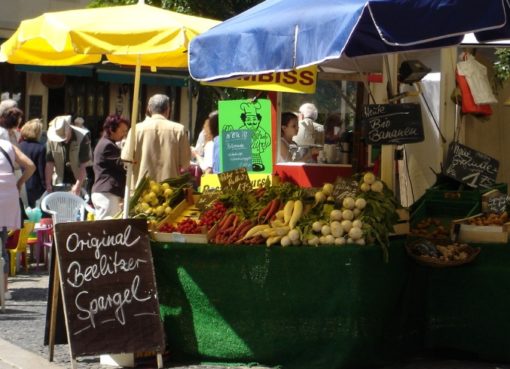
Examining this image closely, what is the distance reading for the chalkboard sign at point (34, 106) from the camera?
1005 inches

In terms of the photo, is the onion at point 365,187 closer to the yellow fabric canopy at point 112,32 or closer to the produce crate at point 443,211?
the produce crate at point 443,211

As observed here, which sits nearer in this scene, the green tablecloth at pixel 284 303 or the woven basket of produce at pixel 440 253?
the green tablecloth at pixel 284 303

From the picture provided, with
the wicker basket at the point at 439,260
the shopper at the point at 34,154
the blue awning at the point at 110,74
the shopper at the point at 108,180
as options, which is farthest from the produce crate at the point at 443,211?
the blue awning at the point at 110,74

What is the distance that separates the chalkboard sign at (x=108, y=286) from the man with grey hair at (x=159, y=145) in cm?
335

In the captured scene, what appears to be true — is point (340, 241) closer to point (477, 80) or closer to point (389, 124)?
point (389, 124)

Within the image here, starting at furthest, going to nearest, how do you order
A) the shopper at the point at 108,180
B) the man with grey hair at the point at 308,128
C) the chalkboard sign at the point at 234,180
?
the man with grey hair at the point at 308,128, the shopper at the point at 108,180, the chalkboard sign at the point at 234,180

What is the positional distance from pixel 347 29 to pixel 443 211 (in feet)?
8.95

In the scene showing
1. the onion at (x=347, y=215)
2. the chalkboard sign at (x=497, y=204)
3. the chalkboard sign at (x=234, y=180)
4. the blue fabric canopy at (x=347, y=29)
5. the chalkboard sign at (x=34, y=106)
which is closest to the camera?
the blue fabric canopy at (x=347, y=29)

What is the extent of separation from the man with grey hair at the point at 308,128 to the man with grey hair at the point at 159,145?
239 cm

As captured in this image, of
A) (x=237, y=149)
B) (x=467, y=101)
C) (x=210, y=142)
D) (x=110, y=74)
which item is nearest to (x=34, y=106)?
(x=110, y=74)

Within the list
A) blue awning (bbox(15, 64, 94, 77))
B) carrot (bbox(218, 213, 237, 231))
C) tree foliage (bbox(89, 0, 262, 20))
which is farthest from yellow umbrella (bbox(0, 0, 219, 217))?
blue awning (bbox(15, 64, 94, 77))

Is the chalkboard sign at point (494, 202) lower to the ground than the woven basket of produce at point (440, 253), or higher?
higher

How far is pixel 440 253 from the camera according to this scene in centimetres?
797

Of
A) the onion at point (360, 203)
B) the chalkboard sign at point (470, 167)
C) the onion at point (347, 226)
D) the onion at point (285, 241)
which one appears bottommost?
the onion at point (285, 241)
